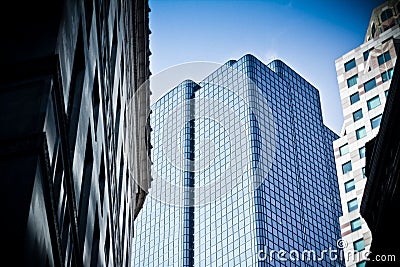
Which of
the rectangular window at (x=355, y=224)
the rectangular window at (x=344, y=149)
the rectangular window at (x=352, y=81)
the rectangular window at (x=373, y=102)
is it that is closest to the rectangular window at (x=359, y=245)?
the rectangular window at (x=355, y=224)

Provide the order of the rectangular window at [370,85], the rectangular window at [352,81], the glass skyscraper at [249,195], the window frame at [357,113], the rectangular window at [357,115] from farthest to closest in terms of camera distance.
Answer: the glass skyscraper at [249,195]
the rectangular window at [352,81]
the rectangular window at [370,85]
the rectangular window at [357,115]
the window frame at [357,113]

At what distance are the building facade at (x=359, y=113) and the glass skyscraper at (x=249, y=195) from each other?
75.1 metres

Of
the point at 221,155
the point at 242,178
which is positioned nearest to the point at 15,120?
the point at 242,178

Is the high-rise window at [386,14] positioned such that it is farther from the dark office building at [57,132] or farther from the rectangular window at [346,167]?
the dark office building at [57,132]

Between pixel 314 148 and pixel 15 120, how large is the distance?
7255 inches

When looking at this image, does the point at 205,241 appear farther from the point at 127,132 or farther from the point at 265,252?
the point at 127,132

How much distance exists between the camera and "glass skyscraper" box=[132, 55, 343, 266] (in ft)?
520

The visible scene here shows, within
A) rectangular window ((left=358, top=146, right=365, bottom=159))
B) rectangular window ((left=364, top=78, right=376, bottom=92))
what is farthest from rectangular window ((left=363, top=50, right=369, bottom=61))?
rectangular window ((left=358, top=146, right=365, bottom=159))

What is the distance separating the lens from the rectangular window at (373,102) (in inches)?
2874

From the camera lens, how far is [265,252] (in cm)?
15100

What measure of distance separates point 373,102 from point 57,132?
5799 cm

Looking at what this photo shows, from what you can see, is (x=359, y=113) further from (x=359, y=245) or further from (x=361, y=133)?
(x=359, y=245)

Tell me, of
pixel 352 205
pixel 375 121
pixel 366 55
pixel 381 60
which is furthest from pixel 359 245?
pixel 366 55

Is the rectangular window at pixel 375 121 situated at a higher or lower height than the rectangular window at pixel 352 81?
lower
